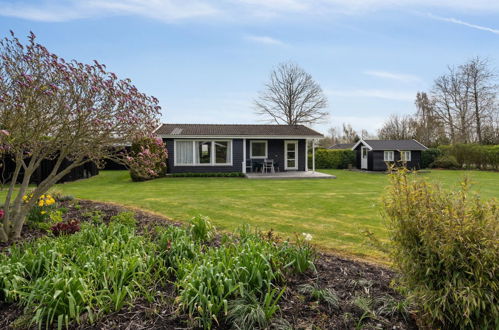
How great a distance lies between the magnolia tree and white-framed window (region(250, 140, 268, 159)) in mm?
15786

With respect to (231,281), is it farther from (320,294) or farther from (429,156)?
(429,156)

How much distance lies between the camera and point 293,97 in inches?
1337

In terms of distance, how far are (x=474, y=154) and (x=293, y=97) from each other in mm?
17293

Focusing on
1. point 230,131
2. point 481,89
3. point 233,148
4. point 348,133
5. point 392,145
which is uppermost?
point 481,89

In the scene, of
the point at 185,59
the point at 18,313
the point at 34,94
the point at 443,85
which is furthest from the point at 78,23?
the point at 443,85

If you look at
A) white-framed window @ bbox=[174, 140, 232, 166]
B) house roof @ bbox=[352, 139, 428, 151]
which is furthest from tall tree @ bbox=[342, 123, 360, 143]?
white-framed window @ bbox=[174, 140, 232, 166]

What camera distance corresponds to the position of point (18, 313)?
2531 mm

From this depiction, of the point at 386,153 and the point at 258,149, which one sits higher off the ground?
the point at 258,149

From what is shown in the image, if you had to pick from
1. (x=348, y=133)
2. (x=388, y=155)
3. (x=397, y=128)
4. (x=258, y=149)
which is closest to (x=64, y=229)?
(x=258, y=149)

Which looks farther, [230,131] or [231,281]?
[230,131]

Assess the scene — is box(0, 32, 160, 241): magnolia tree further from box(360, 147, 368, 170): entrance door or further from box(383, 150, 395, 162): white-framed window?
box(360, 147, 368, 170): entrance door

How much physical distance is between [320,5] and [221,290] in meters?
8.46

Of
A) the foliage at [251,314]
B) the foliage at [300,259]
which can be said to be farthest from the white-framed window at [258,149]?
the foliage at [251,314]

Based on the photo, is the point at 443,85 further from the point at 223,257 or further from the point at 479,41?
the point at 223,257
